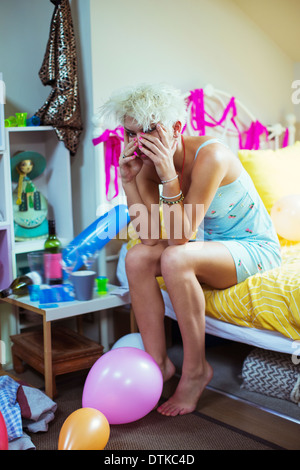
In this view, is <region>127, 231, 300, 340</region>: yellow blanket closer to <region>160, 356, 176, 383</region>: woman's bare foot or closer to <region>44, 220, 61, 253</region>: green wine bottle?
<region>160, 356, 176, 383</region>: woman's bare foot

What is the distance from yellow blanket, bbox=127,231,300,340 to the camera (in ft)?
5.48

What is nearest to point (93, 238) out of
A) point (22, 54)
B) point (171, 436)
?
point (171, 436)

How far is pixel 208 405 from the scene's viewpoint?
184 centimetres

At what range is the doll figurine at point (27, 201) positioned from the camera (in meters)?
2.26

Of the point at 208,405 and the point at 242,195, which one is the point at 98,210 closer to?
the point at 242,195

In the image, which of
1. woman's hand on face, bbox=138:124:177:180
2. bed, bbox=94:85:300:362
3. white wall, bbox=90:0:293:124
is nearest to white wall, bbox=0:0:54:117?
white wall, bbox=90:0:293:124

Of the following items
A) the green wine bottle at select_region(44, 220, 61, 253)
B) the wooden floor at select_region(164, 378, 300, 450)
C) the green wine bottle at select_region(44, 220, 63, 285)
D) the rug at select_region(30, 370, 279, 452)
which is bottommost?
the wooden floor at select_region(164, 378, 300, 450)

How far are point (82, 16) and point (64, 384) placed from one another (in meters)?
1.60

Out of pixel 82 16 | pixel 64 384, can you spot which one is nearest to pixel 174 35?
pixel 82 16

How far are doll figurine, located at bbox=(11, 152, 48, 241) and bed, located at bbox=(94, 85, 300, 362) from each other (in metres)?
0.29

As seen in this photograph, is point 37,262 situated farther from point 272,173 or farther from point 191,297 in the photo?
point 272,173

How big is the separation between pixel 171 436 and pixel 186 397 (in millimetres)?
190

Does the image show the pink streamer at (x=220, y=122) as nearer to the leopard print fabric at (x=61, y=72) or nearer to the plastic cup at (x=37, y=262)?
the leopard print fabric at (x=61, y=72)

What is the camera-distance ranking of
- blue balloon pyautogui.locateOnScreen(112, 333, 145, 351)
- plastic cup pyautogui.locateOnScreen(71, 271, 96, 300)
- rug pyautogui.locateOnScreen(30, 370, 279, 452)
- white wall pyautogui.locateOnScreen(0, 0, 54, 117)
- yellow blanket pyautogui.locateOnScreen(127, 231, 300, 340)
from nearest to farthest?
rug pyautogui.locateOnScreen(30, 370, 279, 452) < yellow blanket pyautogui.locateOnScreen(127, 231, 300, 340) < blue balloon pyautogui.locateOnScreen(112, 333, 145, 351) < plastic cup pyautogui.locateOnScreen(71, 271, 96, 300) < white wall pyautogui.locateOnScreen(0, 0, 54, 117)
